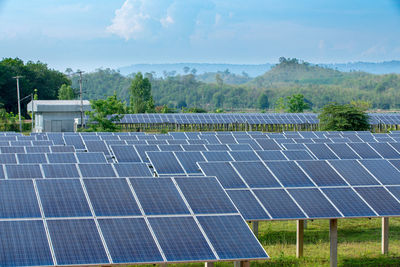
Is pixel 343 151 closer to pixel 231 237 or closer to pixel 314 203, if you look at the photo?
pixel 314 203

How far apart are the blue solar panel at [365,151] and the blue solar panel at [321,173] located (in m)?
7.35

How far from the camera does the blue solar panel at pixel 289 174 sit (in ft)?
55.4

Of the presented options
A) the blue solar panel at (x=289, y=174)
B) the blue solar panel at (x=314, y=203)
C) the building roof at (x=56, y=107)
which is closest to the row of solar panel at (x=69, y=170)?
the blue solar panel at (x=289, y=174)

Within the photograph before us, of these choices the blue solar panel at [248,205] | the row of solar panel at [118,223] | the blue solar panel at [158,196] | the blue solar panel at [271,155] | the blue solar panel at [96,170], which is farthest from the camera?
the blue solar panel at [271,155]

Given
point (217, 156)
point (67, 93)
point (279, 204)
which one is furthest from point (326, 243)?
point (67, 93)

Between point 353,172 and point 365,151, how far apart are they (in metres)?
8.02

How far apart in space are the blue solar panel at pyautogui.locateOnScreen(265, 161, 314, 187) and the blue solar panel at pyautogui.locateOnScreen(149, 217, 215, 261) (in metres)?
5.71

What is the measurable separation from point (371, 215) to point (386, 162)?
483cm

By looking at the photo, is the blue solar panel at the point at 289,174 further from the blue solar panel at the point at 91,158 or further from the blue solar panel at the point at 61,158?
the blue solar panel at the point at 61,158

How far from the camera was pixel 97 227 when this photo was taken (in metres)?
11.3

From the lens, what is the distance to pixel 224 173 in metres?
17.2

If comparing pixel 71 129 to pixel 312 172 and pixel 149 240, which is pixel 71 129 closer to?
pixel 312 172

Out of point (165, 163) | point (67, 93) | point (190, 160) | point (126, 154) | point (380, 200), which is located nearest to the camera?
point (380, 200)

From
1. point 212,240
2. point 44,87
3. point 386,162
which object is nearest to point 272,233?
point 386,162
